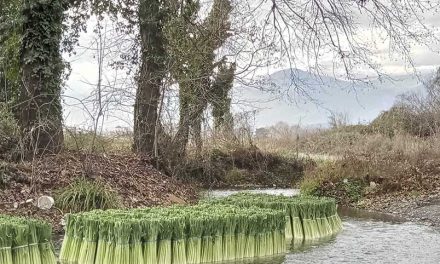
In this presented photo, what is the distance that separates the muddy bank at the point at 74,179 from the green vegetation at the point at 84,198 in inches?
9.3

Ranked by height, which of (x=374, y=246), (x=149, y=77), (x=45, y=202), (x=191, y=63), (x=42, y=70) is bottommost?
(x=374, y=246)

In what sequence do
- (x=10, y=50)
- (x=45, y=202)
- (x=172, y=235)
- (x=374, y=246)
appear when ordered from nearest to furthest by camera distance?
(x=172, y=235) → (x=374, y=246) → (x=45, y=202) → (x=10, y=50)

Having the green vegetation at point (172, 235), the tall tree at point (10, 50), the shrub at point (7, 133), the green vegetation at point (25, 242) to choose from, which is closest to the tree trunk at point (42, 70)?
the shrub at point (7, 133)

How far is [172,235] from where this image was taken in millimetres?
8695

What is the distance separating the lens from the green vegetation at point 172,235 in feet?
27.4

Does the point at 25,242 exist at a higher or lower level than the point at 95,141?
lower

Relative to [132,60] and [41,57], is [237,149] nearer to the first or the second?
[132,60]

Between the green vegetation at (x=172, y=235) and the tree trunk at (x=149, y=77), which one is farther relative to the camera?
the tree trunk at (x=149, y=77)

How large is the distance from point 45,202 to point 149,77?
25.7 feet

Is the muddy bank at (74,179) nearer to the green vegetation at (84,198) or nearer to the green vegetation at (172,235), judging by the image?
the green vegetation at (84,198)

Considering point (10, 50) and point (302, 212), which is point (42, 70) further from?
point (302, 212)

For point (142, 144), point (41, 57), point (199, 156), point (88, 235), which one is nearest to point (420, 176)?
point (199, 156)

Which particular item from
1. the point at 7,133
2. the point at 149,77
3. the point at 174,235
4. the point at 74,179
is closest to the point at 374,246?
the point at 174,235

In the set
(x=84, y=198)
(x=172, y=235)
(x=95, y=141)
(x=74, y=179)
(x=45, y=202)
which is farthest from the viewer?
(x=95, y=141)
